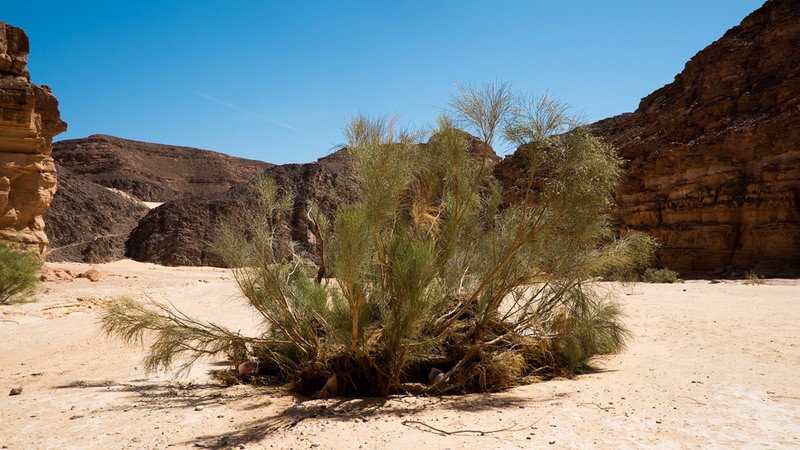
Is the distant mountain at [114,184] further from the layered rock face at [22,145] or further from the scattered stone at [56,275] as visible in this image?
the layered rock face at [22,145]

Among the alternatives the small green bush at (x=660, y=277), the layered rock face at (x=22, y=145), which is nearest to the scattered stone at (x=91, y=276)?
the layered rock face at (x=22, y=145)

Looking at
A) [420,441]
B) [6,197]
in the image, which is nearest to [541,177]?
[420,441]

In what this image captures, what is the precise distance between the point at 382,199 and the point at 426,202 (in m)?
1.58

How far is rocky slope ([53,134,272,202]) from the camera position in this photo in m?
63.2

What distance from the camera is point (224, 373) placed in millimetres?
5910

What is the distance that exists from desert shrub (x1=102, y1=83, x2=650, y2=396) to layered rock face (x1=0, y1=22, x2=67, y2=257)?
42.3 ft

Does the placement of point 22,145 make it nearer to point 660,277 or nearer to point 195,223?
point 195,223

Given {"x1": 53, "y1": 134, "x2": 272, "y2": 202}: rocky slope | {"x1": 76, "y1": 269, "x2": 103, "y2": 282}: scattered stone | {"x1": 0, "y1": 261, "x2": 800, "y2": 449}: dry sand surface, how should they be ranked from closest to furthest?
{"x1": 0, "y1": 261, "x2": 800, "y2": 449}: dry sand surface < {"x1": 76, "y1": 269, "x2": 103, "y2": 282}: scattered stone < {"x1": 53, "y1": 134, "x2": 272, "y2": 202}: rocky slope

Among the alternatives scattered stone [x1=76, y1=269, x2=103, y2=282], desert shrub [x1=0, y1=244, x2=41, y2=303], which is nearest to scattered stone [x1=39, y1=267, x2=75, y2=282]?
scattered stone [x1=76, y1=269, x2=103, y2=282]

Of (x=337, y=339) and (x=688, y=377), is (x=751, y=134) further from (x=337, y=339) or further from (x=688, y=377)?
(x=337, y=339)

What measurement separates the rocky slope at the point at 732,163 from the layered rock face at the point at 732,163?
43 mm

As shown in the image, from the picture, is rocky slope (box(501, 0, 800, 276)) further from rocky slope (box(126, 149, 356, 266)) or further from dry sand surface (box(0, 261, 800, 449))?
rocky slope (box(126, 149, 356, 266))

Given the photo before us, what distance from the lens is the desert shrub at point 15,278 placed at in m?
10.9

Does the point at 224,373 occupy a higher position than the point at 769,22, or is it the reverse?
the point at 769,22
